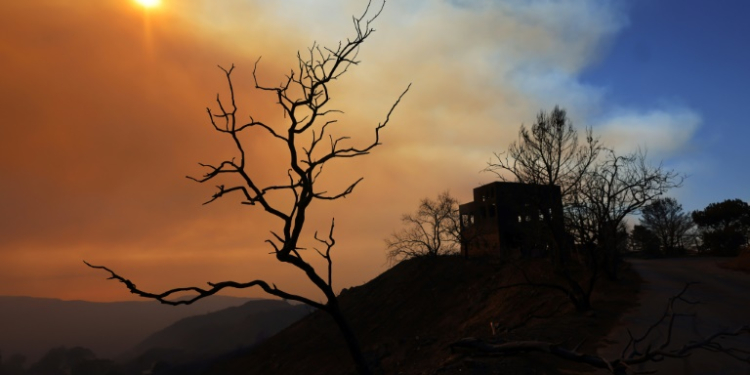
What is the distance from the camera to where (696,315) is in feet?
51.4

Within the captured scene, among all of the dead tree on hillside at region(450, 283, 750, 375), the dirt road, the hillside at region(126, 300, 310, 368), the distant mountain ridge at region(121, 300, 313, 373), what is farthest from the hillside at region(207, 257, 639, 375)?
the hillside at region(126, 300, 310, 368)

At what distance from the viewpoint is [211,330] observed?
153m

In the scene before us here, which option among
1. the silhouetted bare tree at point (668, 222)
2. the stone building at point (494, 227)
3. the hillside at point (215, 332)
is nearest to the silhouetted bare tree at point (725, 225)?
the silhouetted bare tree at point (668, 222)

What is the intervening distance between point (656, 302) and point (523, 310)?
Answer: 530 cm

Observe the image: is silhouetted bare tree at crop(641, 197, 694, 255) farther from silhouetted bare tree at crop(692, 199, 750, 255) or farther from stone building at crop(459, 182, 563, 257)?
stone building at crop(459, 182, 563, 257)

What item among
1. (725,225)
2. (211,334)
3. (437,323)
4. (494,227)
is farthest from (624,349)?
(211,334)

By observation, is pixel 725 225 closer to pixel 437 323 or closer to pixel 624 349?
pixel 437 323

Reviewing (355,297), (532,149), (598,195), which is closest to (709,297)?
(598,195)

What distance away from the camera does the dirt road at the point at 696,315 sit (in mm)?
10625

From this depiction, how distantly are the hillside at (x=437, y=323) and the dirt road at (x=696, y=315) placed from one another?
0.67m

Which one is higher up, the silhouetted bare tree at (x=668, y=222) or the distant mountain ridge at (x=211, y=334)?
the silhouetted bare tree at (x=668, y=222)

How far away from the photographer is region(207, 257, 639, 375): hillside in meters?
13.8

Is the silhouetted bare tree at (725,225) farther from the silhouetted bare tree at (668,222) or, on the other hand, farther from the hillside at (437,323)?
the hillside at (437,323)

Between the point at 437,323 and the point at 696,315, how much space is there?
15121 millimetres
